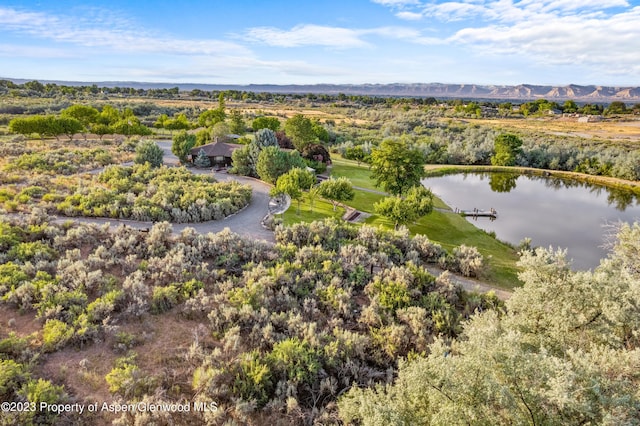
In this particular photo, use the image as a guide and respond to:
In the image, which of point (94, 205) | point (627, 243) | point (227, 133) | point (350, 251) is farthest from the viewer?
point (227, 133)

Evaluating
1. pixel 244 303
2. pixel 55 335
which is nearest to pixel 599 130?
pixel 244 303

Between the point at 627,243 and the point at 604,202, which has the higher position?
the point at 627,243

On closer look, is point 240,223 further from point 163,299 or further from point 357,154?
point 357,154

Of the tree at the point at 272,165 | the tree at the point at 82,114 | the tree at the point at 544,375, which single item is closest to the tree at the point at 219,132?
the tree at the point at 272,165

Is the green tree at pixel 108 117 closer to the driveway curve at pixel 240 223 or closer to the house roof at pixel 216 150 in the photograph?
the house roof at pixel 216 150

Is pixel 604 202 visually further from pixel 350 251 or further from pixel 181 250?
pixel 181 250

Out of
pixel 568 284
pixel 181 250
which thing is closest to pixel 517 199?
pixel 568 284

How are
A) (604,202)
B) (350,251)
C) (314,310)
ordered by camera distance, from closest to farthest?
(314,310) → (350,251) → (604,202)
